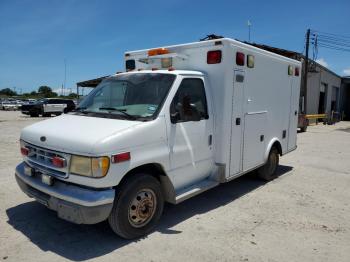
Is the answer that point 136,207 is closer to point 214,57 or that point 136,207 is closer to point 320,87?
point 214,57

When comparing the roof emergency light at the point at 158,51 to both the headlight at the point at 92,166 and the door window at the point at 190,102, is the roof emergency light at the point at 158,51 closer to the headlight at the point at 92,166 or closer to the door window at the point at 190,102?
the door window at the point at 190,102

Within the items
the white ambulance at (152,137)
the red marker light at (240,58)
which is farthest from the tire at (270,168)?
the red marker light at (240,58)

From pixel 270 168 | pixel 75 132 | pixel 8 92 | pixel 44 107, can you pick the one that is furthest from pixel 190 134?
pixel 8 92

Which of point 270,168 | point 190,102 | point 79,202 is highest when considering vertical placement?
point 190,102

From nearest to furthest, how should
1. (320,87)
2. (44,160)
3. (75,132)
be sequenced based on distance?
(75,132)
(44,160)
(320,87)

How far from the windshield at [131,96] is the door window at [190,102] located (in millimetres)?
208

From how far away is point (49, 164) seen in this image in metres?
3.98

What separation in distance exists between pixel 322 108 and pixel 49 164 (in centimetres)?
3435

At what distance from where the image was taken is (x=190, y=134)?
472 centimetres

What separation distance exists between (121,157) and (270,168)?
175 inches

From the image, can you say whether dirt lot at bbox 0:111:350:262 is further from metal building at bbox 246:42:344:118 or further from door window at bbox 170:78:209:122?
metal building at bbox 246:42:344:118

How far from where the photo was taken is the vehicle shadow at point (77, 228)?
154 inches

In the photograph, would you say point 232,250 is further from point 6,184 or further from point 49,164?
point 6,184

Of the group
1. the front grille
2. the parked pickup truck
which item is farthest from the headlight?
the parked pickup truck
